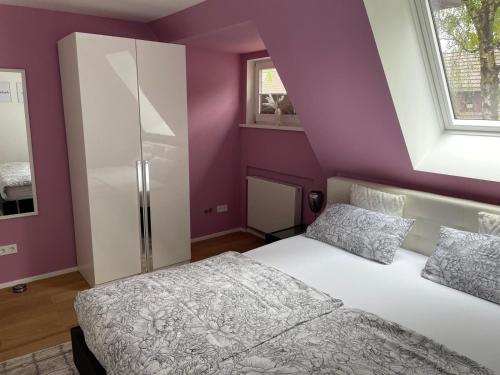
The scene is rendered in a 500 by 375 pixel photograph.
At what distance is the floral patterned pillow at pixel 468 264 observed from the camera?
2.07m

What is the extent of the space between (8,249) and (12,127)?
3.31 feet

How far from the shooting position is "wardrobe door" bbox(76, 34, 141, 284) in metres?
3.01

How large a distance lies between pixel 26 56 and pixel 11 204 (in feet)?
3.93

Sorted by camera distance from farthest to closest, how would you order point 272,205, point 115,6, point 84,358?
point 272,205 < point 115,6 < point 84,358

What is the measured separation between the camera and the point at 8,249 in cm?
333

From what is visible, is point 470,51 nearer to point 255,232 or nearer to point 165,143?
point 165,143

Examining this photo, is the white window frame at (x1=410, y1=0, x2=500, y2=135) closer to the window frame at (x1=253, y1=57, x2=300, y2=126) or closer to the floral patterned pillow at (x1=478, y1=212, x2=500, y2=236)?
the floral patterned pillow at (x1=478, y1=212, x2=500, y2=236)

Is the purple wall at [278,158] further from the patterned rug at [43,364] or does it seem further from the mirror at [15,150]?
the patterned rug at [43,364]

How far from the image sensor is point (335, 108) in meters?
2.81

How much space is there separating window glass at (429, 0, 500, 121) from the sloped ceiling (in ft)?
1.41

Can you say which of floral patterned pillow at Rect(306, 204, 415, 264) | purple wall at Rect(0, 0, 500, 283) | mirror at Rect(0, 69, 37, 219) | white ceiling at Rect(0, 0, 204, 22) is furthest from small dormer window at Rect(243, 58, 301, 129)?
mirror at Rect(0, 69, 37, 219)

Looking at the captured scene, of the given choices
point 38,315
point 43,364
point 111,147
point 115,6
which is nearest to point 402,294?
point 43,364

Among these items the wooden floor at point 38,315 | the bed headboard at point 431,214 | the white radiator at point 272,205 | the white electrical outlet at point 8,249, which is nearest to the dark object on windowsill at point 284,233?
the white radiator at point 272,205

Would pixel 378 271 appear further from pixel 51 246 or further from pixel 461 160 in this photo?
pixel 51 246
